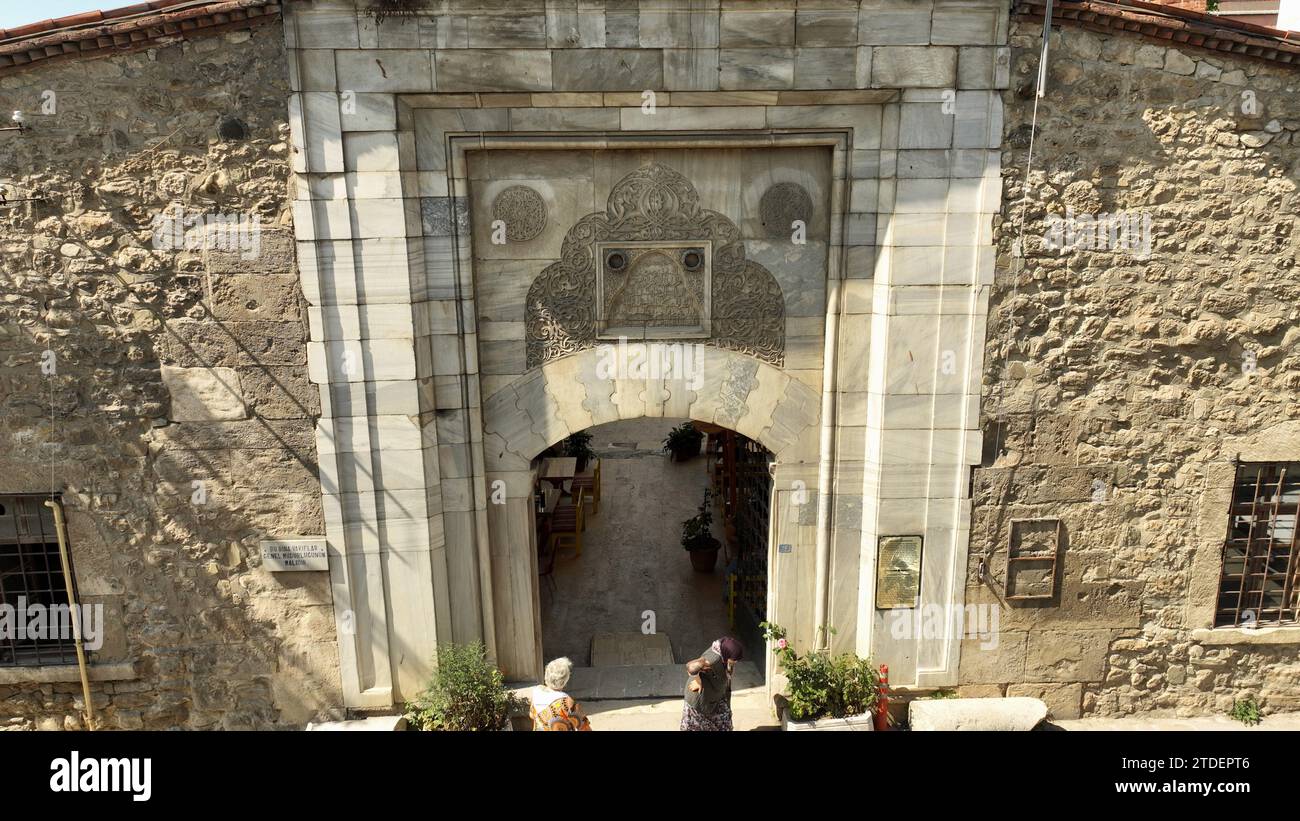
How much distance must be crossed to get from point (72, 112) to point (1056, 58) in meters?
6.70

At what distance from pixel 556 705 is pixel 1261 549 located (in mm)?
5732

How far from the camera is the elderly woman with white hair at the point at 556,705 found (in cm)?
495

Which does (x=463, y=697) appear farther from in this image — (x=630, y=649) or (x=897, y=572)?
(x=897, y=572)

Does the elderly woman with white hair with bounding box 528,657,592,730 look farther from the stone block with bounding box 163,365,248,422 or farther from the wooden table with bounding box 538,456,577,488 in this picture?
the wooden table with bounding box 538,456,577,488

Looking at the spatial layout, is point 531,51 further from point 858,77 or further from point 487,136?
point 858,77

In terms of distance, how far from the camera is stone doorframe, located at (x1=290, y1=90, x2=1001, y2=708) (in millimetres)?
5160

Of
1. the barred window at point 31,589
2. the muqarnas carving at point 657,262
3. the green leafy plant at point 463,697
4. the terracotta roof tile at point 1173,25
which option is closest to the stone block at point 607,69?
the muqarnas carving at point 657,262

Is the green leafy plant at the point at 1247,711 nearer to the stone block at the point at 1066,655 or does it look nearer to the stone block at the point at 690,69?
the stone block at the point at 1066,655

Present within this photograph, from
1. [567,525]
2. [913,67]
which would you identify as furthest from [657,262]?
[567,525]

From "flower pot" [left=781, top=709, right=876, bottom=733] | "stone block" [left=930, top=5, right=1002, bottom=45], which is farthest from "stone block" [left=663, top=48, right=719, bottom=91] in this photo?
"flower pot" [left=781, top=709, right=876, bottom=733]

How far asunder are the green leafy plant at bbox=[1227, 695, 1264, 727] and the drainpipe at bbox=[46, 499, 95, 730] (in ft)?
29.7

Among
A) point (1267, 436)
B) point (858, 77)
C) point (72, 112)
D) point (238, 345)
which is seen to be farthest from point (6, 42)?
point (1267, 436)

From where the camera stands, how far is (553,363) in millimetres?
5637

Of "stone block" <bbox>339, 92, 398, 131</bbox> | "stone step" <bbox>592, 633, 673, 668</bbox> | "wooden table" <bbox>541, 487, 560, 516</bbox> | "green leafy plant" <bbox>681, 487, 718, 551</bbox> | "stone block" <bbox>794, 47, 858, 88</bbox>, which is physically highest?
"stone block" <bbox>794, 47, 858, 88</bbox>
